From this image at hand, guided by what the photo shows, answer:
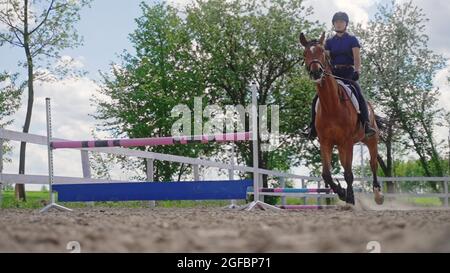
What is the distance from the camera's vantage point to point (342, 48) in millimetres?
7504

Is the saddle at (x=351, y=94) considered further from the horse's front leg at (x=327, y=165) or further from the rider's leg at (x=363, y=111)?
the horse's front leg at (x=327, y=165)

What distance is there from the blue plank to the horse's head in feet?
4.96

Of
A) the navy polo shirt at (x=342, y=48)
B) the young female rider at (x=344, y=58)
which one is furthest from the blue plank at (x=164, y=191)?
the navy polo shirt at (x=342, y=48)

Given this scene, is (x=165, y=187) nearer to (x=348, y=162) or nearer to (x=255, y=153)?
(x=255, y=153)

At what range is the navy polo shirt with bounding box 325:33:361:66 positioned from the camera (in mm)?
7445

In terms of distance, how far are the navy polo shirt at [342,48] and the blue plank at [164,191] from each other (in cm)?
197

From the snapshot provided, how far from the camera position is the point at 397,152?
26.8 m

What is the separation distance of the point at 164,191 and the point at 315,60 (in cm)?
245

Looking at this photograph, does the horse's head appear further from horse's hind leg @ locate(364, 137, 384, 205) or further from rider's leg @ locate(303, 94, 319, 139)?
horse's hind leg @ locate(364, 137, 384, 205)

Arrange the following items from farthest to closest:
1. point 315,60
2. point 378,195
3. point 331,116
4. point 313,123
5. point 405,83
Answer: point 405,83
point 378,195
point 313,123
point 331,116
point 315,60

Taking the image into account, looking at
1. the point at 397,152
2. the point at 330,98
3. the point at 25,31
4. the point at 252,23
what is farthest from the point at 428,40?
the point at 330,98

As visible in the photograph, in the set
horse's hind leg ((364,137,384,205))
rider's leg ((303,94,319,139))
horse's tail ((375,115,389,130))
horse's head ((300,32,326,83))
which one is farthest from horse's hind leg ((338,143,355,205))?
horse's tail ((375,115,389,130))

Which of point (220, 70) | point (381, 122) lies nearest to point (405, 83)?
point (220, 70)

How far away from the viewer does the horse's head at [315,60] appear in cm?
662
